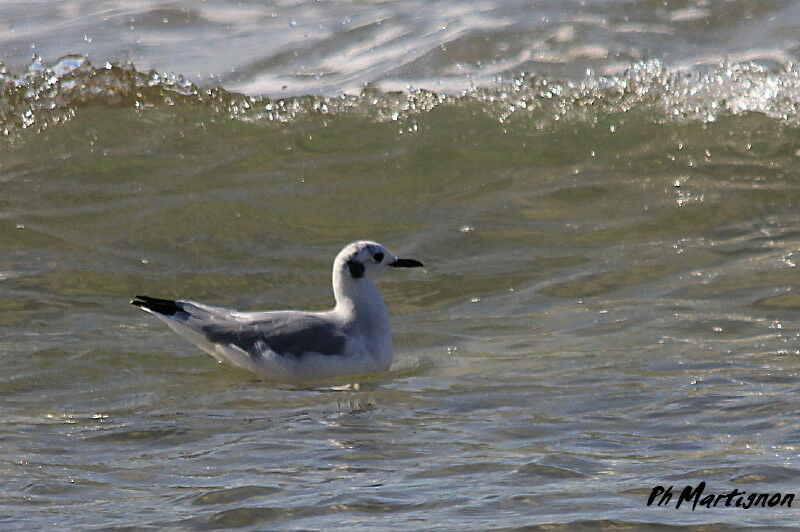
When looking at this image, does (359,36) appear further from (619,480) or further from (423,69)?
(619,480)

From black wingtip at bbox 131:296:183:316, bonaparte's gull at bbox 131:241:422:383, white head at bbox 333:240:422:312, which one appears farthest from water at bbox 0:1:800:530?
white head at bbox 333:240:422:312

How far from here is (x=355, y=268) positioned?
338 inches

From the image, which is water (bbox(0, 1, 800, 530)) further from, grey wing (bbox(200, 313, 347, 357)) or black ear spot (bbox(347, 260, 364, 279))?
black ear spot (bbox(347, 260, 364, 279))

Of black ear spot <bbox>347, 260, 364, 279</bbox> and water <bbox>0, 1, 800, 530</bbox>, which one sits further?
black ear spot <bbox>347, 260, 364, 279</bbox>

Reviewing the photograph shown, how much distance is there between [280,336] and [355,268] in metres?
0.78

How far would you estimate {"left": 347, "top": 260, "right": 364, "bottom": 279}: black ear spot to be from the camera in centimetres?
858

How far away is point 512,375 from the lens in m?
7.75

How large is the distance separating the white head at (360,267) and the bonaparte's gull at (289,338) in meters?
0.14

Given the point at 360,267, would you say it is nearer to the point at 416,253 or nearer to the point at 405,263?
the point at 405,263

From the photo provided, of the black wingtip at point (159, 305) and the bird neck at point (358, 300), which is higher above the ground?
the black wingtip at point (159, 305)

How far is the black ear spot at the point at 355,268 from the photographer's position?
28.1 ft

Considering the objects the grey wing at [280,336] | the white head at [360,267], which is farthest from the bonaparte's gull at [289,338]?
the white head at [360,267]

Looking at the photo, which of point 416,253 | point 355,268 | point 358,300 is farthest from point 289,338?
point 416,253

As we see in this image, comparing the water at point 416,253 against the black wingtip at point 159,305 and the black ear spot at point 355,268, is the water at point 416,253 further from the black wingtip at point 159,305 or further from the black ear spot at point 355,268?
the black ear spot at point 355,268
